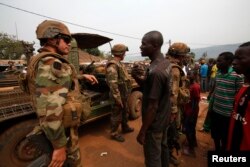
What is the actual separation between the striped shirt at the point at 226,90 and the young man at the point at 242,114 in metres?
1.09

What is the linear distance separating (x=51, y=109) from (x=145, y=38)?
4.48 feet

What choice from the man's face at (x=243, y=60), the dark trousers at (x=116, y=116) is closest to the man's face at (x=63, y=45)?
the man's face at (x=243, y=60)

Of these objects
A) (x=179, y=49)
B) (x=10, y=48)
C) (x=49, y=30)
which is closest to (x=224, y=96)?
(x=179, y=49)

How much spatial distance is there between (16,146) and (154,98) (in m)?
2.45

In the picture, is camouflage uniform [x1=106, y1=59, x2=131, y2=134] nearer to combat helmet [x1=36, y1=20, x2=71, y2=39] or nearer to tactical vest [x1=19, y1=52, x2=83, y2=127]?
tactical vest [x1=19, y1=52, x2=83, y2=127]

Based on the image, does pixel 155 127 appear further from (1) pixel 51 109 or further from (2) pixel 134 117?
(2) pixel 134 117

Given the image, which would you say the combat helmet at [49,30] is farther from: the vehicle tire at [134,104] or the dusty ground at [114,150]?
the vehicle tire at [134,104]

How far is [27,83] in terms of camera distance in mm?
1952

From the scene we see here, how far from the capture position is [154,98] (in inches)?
79.4

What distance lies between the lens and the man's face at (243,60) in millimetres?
1588

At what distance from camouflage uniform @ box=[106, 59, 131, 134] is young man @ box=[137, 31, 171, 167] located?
1658mm

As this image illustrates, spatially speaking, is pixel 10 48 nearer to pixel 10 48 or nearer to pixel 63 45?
pixel 10 48

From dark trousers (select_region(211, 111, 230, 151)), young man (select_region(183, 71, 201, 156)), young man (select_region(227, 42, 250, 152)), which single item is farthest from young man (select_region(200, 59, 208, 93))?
young man (select_region(227, 42, 250, 152))

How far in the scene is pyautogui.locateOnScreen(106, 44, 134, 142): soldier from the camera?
3891 millimetres
